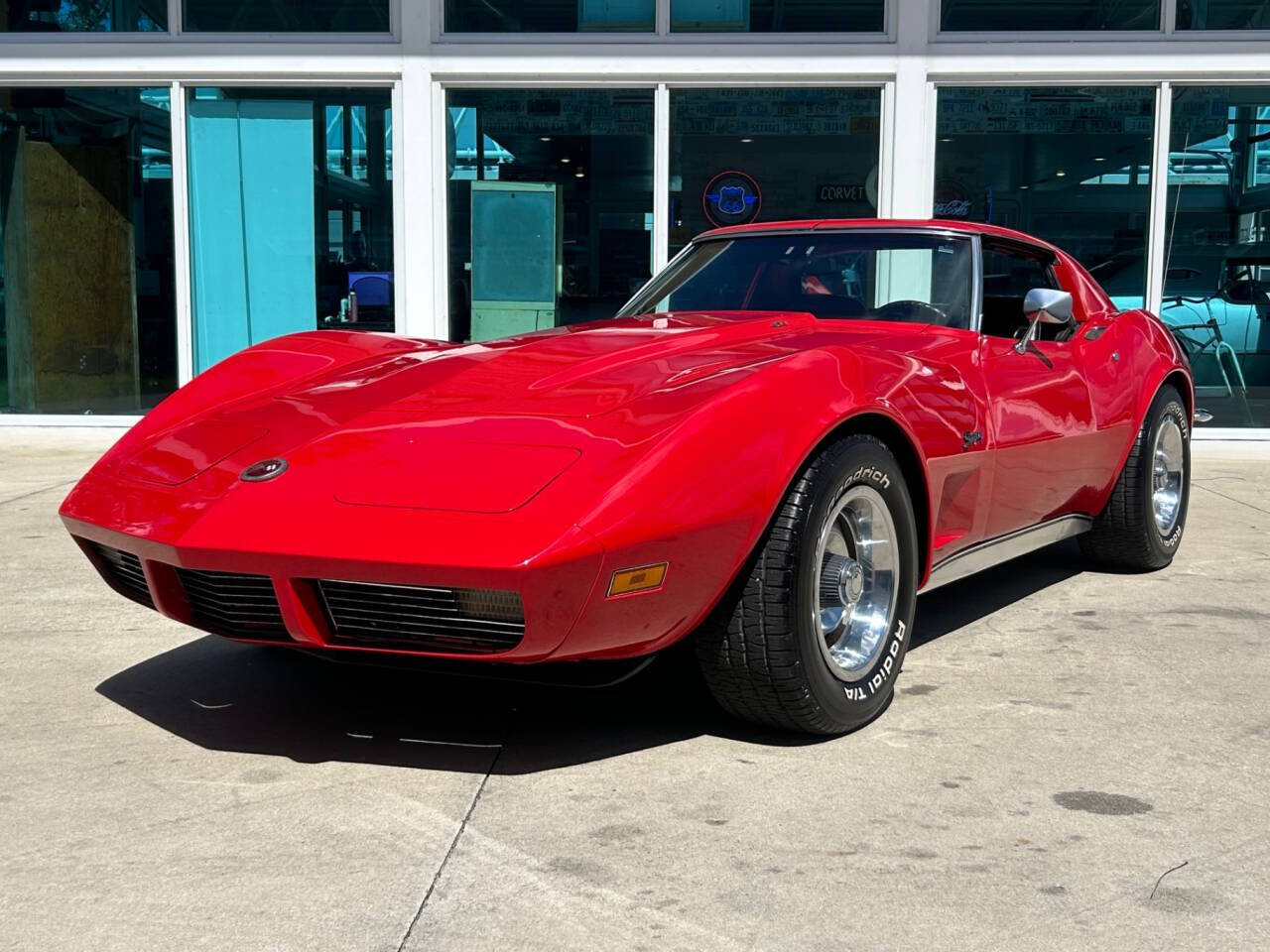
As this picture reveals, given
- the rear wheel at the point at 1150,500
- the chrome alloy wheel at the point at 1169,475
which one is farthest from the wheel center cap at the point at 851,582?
the chrome alloy wheel at the point at 1169,475

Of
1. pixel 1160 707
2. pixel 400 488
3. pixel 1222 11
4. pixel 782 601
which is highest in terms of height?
pixel 1222 11

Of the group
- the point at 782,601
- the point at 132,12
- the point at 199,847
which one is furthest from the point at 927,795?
the point at 132,12

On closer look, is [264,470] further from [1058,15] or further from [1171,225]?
[1171,225]

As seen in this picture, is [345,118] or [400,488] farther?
[345,118]

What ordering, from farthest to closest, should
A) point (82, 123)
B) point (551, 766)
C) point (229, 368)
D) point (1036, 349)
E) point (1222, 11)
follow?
point (82, 123) < point (1222, 11) < point (1036, 349) < point (229, 368) < point (551, 766)

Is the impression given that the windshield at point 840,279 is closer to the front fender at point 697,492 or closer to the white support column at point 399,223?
the front fender at point 697,492

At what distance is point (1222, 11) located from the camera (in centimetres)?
941

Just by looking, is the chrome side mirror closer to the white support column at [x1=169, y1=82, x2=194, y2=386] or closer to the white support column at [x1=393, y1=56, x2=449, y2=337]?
the white support column at [x1=393, y1=56, x2=449, y2=337]

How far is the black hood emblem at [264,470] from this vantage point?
289cm

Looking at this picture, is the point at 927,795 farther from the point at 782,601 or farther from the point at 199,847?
the point at 199,847

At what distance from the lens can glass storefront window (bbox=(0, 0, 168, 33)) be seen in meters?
9.80

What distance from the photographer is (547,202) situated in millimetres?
9875

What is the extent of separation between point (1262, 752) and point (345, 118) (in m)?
8.25

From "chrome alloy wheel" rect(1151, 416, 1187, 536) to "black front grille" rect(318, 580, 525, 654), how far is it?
3.28 metres
